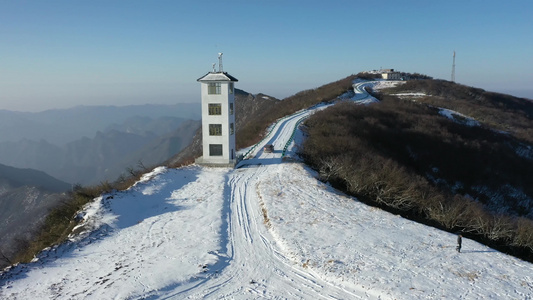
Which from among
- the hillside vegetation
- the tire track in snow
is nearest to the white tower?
the hillside vegetation

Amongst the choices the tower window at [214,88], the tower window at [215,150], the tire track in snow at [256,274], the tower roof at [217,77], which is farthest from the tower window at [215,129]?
the tire track in snow at [256,274]

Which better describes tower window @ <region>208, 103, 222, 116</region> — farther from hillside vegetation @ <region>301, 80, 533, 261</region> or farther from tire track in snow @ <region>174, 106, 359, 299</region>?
tire track in snow @ <region>174, 106, 359, 299</region>

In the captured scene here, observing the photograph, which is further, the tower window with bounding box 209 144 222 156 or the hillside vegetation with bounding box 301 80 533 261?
the tower window with bounding box 209 144 222 156

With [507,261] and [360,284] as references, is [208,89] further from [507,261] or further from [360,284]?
[507,261]

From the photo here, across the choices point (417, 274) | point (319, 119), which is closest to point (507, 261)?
point (417, 274)

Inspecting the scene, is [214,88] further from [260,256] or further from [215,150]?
[260,256]

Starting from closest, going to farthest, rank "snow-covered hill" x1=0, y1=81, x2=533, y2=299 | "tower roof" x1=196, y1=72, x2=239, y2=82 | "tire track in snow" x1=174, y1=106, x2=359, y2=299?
"tire track in snow" x1=174, y1=106, x2=359, y2=299 < "snow-covered hill" x1=0, y1=81, x2=533, y2=299 < "tower roof" x1=196, y1=72, x2=239, y2=82
